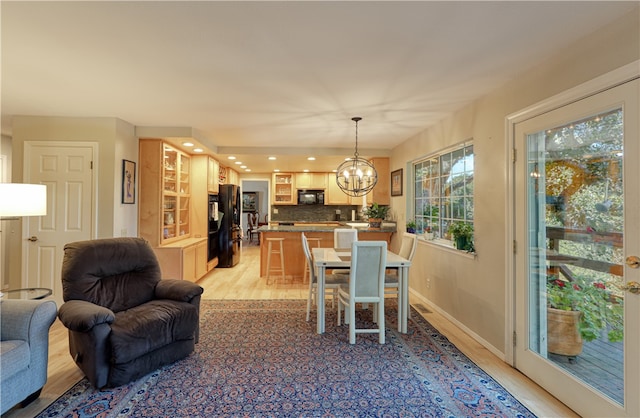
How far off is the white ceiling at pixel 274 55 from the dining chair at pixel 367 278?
1437 millimetres

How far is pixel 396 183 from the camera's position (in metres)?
5.31

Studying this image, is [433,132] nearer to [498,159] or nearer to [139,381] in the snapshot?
[498,159]

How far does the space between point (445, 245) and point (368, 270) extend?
4.13 ft

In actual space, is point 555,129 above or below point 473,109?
below

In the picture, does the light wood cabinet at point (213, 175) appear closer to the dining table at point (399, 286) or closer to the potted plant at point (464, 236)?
the dining table at point (399, 286)

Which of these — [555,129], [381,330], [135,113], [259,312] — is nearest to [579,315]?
[555,129]

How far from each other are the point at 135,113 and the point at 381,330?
3578 mm

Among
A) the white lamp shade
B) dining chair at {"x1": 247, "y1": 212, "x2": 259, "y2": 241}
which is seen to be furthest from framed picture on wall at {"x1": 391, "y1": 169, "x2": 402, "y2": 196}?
dining chair at {"x1": 247, "y1": 212, "x2": 259, "y2": 241}

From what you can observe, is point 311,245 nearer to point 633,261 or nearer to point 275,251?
point 275,251

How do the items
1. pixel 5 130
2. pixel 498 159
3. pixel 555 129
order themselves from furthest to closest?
1. pixel 5 130
2. pixel 498 159
3. pixel 555 129

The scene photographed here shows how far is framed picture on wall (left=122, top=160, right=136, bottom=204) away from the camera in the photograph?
12.9 feet

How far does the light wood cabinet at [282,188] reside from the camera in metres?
8.05

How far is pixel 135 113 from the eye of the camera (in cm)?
357

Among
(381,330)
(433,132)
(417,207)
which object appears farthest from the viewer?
(417,207)
